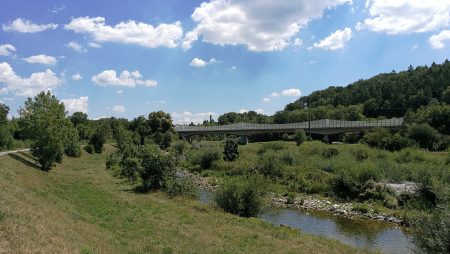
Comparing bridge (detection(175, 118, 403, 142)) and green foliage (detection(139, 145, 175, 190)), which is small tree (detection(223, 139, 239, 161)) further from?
bridge (detection(175, 118, 403, 142))

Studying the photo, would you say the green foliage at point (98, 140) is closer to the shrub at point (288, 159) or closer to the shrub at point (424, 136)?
the shrub at point (288, 159)

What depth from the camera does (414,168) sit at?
50.9m

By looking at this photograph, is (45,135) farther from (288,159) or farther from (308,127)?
(308,127)

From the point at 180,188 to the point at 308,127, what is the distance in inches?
3769

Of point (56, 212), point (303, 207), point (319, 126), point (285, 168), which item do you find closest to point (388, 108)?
point (319, 126)

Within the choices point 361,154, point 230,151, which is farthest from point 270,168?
point 230,151

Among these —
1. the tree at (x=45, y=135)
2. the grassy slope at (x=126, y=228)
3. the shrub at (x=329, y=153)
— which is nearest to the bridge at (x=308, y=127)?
the shrub at (x=329, y=153)

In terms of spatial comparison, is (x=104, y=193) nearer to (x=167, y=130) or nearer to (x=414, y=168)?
(x=414, y=168)

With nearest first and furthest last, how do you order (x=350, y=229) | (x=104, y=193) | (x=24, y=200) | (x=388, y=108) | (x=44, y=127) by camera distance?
(x=24, y=200)
(x=350, y=229)
(x=104, y=193)
(x=44, y=127)
(x=388, y=108)

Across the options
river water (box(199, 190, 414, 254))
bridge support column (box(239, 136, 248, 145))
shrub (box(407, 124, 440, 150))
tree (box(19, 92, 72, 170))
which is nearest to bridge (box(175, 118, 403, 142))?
bridge support column (box(239, 136, 248, 145))

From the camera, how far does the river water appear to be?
89.0 feet

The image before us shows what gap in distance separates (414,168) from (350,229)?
77.6ft

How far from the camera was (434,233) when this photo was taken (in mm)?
16719

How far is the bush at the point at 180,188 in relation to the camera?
120 ft
